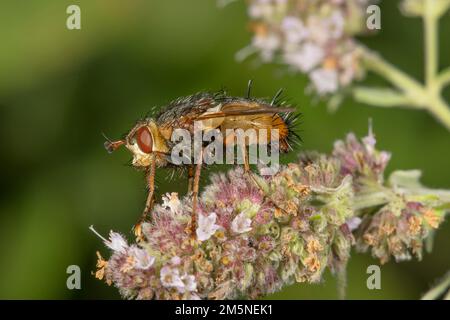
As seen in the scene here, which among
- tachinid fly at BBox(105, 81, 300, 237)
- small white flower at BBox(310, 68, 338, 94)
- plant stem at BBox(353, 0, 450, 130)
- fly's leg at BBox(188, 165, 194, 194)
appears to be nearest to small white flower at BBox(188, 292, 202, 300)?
tachinid fly at BBox(105, 81, 300, 237)

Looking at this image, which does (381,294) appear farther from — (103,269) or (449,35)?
(103,269)

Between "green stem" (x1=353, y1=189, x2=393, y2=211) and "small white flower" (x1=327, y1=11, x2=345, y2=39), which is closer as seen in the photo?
"green stem" (x1=353, y1=189, x2=393, y2=211)

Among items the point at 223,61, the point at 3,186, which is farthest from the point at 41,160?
the point at 223,61

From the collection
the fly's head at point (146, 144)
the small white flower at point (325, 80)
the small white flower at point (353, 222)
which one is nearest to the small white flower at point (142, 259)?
the fly's head at point (146, 144)

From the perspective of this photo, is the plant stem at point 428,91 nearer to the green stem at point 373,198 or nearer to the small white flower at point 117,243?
the green stem at point 373,198

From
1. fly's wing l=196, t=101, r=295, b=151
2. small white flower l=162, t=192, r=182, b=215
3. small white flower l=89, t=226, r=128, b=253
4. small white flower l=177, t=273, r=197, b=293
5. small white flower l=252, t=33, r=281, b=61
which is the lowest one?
small white flower l=177, t=273, r=197, b=293

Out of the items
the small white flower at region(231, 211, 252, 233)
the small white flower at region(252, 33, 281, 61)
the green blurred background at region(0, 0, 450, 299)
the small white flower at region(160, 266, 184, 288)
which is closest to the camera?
the small white flower at region(160, 266, 184, 288)

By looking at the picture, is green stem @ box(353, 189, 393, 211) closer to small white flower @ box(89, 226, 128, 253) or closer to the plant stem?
the plant stem
